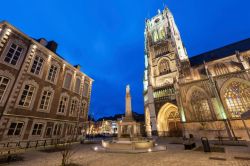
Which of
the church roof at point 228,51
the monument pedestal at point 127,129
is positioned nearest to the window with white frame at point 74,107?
the monument pedestal at point 127,129

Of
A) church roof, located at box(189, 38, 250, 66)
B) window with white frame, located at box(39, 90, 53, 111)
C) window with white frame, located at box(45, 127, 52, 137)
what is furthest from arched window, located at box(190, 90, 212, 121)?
window with white frame, located at box(39, 90, 53, 111)

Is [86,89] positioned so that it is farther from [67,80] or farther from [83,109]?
[67,80]

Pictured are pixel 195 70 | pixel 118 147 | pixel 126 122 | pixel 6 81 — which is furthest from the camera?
pixel 195 70

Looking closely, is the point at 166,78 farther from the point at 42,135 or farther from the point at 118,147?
the point at 42,135

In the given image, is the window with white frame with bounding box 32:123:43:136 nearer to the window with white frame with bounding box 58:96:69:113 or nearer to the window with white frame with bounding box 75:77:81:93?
the window with white frame with bounding box 58:96:69:113

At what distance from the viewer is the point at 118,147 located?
35.5 ft

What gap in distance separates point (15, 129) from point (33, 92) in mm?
4091

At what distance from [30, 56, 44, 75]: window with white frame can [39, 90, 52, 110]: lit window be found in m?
2.67

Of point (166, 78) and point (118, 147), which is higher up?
point (166, 78)

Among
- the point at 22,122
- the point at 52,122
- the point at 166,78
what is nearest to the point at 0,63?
the point at 22,122

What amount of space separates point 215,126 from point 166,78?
53.0ft

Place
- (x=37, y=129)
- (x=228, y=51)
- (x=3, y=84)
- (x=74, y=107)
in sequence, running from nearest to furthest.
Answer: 1. (x=3, y=84)
2. (x=37, y=129)
3. (x=74, y=107)
4. (x=228, y=51)

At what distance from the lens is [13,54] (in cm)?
1266

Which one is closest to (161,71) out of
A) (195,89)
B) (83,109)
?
(195,89)
